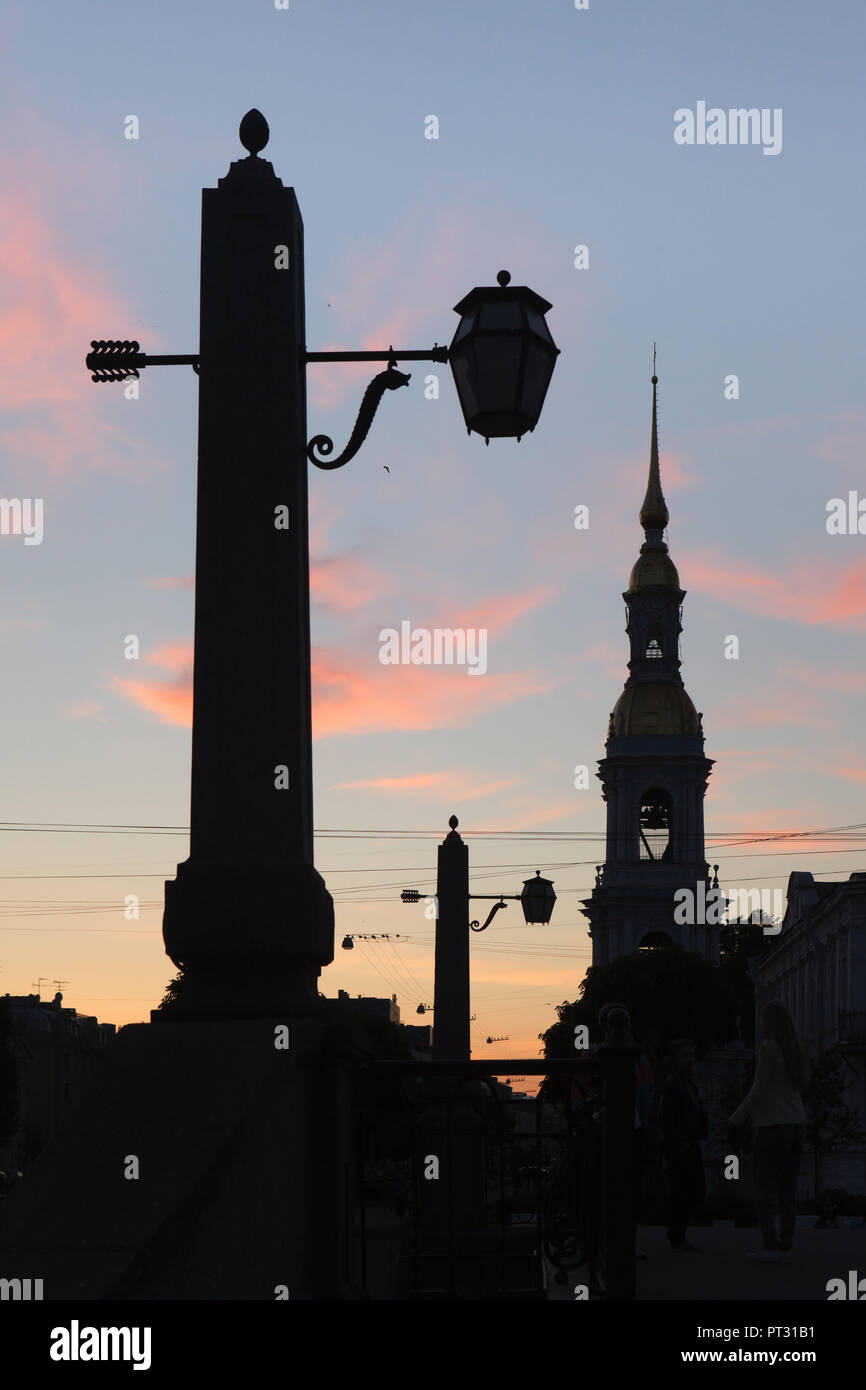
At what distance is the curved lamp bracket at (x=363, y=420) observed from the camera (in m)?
7.93

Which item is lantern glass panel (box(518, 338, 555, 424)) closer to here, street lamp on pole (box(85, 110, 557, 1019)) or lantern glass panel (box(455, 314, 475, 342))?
street lamp on pole (box(85, 110, 557, 1019))

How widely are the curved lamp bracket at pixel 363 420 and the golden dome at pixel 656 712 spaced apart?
9872 centimetres

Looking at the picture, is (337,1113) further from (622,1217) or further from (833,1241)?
(833,1241)

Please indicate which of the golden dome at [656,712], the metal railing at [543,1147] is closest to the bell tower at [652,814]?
the golden dome at [656,712]

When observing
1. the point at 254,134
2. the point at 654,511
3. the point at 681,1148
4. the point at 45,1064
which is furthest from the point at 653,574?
the point at 254,134

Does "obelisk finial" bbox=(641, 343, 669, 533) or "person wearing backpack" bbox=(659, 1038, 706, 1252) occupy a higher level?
"obelisk finial" bbox=(641, 343, 669, 533)

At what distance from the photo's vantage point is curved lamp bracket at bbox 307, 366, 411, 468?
793cm

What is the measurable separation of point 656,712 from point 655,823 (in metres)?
6.46

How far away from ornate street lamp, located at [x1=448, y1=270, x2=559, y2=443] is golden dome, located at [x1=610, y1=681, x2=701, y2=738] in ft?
324

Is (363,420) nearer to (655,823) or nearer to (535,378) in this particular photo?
(535,378)

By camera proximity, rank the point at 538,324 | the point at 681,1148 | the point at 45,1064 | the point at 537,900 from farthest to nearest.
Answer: the point at 45,1064
the point at 537,900
the point at 681,1148
the point at 538,324

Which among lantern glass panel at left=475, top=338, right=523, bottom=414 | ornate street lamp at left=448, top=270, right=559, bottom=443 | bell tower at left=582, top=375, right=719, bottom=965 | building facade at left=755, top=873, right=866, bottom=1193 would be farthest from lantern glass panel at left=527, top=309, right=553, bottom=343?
bell tower at left=582, top=375, right=719, bottom=965

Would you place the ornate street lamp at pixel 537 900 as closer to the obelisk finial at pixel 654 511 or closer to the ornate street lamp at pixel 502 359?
the ornate street lamp at pixel 502 359

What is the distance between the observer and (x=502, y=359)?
792 centimetres
